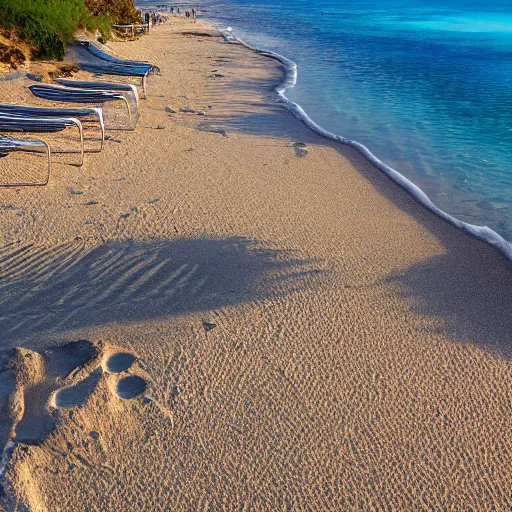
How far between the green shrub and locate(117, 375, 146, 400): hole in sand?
10.1 metres

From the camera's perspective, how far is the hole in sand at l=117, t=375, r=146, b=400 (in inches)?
128

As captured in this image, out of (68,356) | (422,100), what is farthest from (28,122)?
(422,100)

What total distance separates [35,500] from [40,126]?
4.76 meters

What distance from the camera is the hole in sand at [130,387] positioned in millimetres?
3262

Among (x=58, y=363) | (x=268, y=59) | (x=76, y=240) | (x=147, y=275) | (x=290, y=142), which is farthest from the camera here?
(x=268, y=59)

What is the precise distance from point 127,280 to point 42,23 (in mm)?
9568

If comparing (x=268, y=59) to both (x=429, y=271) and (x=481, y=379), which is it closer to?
(x=429, y=271)

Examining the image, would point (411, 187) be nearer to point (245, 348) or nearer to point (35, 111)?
point (245, 348)

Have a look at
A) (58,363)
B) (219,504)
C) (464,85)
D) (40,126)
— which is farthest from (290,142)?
(464,85)

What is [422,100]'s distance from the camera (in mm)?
13273

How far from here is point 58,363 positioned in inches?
136

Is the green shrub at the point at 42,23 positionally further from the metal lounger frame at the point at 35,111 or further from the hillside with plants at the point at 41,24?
the metal lounger frame at the point at 35,111

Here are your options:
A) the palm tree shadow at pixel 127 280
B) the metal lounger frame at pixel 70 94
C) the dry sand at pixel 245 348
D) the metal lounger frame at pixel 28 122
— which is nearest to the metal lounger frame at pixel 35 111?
the metal lounger frame at pixel 28 122

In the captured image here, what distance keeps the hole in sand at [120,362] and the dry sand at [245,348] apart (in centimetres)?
1
